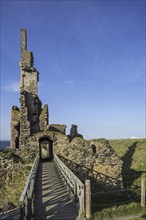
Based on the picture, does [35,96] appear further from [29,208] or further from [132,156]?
[29,208]

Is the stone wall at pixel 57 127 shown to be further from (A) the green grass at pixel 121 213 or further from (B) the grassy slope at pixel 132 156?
(A) the green grass at pixel 121 213

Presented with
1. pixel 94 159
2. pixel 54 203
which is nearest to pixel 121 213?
pixel 54 203

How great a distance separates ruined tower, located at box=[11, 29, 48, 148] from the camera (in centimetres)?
2928

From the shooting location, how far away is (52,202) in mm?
12359

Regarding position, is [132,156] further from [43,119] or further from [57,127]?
[43,119]

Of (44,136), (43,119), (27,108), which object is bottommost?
(44,136)

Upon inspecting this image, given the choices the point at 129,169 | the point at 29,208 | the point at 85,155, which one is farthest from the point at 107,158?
the point at 29,208

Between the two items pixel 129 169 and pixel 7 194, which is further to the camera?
pixel 129 169

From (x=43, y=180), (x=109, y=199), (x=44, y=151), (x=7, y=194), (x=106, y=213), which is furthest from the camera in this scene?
(x=44, y=151)

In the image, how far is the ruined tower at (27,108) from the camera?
29.3m

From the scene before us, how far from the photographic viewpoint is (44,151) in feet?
165

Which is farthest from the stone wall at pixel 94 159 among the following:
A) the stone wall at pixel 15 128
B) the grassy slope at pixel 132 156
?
the stone wall at pixel 15 128

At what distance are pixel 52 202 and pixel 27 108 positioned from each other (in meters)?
18.7

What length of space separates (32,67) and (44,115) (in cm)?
545
